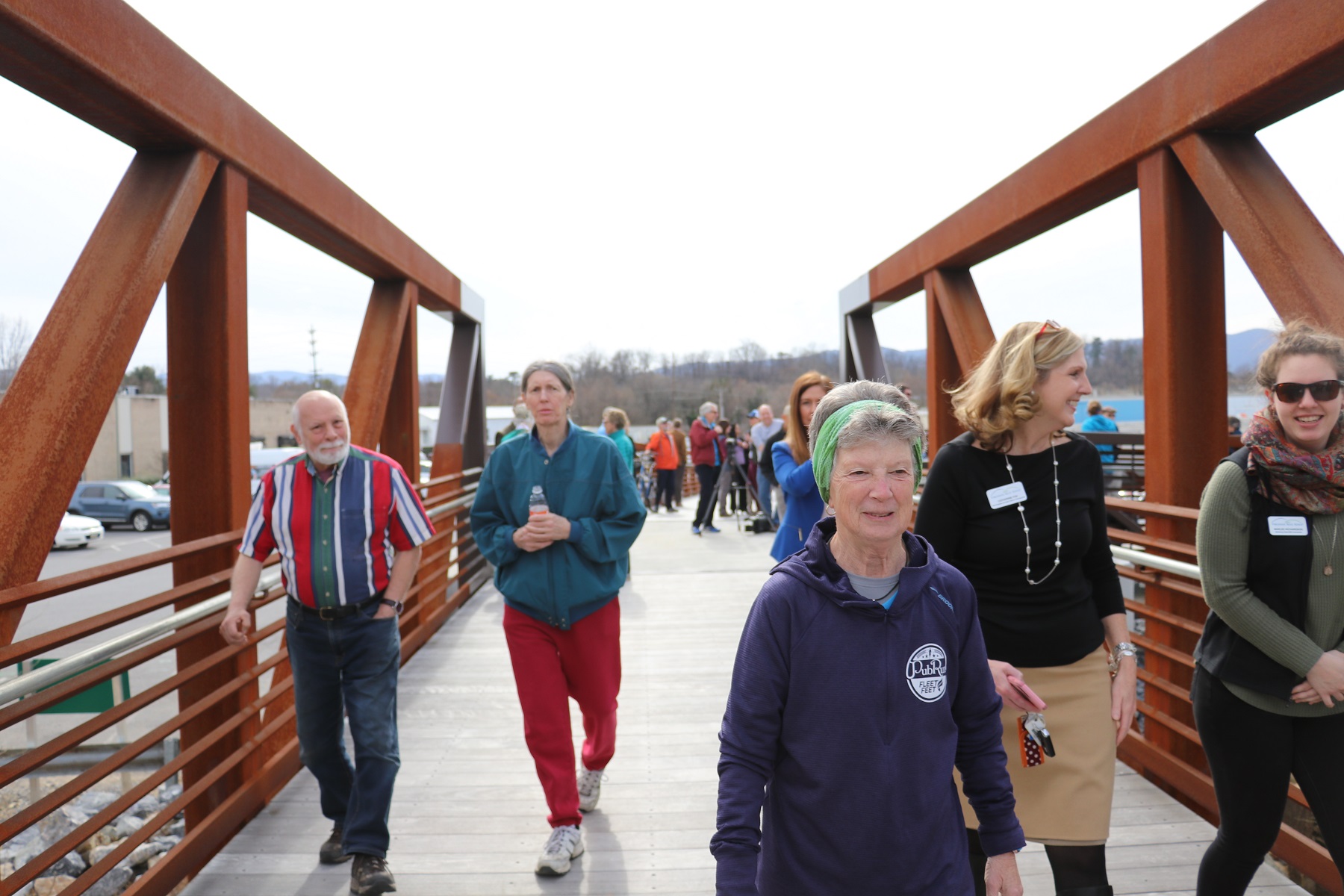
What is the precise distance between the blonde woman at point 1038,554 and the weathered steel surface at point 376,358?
3.86 m

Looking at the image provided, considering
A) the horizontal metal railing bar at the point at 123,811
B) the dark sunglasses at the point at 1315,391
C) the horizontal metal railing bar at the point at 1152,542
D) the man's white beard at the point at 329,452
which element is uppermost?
the dark sunglasses at the point at 1315,391

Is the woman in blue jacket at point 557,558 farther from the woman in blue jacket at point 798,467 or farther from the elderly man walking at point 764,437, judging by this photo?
the elderly man walking at point 764,437

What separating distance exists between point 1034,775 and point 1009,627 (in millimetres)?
364

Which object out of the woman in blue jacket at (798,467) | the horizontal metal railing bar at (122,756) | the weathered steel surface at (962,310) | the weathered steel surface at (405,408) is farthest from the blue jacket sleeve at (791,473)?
the weathered steel surface at (405,408)

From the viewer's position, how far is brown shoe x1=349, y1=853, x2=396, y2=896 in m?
3.15

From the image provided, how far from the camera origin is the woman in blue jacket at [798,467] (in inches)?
169

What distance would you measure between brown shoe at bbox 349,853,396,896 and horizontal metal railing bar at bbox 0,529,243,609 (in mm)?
1203

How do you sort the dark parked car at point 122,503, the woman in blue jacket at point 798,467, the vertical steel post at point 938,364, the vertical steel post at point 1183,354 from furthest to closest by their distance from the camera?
the dark parked car at point 122,503 < the vertical steel post at point 938,364 < the woman in blue jacket at point 798,467 < the vertical steel post at point 1183,354

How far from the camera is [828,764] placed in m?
1.62

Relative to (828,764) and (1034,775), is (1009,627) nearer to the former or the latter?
(1034,775)

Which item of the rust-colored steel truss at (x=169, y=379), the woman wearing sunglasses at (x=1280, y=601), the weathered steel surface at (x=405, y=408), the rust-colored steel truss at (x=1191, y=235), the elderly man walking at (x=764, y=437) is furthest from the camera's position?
the elderly man walking at (x=764, y=437)

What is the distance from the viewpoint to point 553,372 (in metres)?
3.57

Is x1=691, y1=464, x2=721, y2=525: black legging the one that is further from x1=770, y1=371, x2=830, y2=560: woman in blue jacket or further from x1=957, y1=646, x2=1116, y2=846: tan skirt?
x1=957, y1=646, x2=1116, y2=846: tan skirt

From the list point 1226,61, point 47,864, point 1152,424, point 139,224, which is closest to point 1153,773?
point 1152,424
